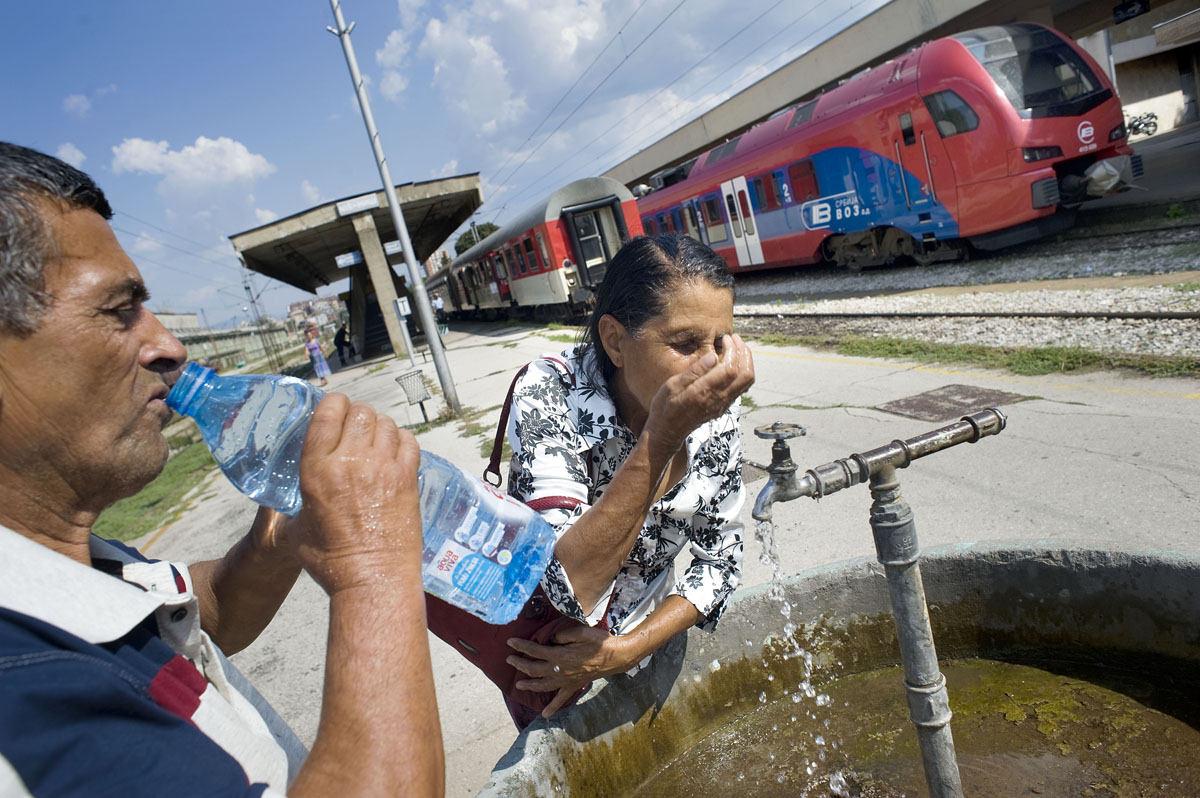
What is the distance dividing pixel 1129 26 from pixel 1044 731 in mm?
33221

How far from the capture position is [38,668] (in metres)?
0.80

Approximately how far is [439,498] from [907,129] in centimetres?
1281

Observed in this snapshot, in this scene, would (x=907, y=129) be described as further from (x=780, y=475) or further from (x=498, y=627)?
(x=498, y=627)

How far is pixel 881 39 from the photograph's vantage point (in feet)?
75.2

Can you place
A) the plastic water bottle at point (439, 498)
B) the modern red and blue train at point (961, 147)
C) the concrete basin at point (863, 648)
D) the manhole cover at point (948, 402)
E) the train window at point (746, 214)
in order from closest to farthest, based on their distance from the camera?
the plastic water bottle at point (439, 498)
the concrete basin at point (863, 648)
the manhole cover at point (948, 402)
the modern red and blue train at point (961, 147)
the train window at point (746, 214)

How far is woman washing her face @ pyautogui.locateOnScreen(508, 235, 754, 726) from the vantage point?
65.0 inches

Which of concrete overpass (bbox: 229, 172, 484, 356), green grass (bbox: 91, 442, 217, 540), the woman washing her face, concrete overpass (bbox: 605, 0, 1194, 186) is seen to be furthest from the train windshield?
green grass (bbox: 91, 442, 217, 540)

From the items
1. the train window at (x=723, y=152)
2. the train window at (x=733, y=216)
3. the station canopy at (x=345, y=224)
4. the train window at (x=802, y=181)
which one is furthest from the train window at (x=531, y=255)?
the train window at (x=802, y=181)

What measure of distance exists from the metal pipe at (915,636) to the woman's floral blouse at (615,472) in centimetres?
41

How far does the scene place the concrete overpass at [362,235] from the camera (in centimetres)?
2195

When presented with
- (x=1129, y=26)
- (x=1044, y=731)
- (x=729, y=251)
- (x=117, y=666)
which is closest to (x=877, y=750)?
(x=1044, y=731)

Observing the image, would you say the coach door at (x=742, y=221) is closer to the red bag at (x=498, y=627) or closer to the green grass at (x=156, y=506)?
the green grass at (x=156, y=506)

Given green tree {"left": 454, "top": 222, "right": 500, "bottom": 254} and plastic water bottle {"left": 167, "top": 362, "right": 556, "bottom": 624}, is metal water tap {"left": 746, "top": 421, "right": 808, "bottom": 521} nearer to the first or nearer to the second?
plastic water bottle {"left": 167, "top": 362, "right": 556, "bottom": 624}

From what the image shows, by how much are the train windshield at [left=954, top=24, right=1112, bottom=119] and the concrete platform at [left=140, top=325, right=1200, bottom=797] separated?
254 inches
